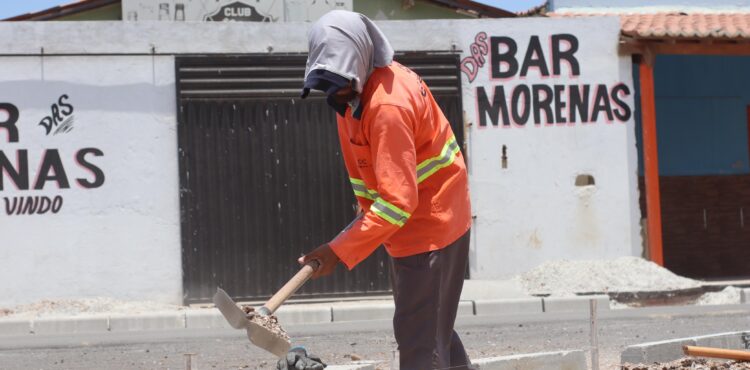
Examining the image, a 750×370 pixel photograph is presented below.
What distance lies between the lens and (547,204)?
15219 millimetres

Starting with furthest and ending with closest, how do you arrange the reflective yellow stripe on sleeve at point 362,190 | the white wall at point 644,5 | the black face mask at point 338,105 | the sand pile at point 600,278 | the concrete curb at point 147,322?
the white wall at point 644,5 < the sand pile at point 600,278 < the concrete curb at point 147,322 < the reflective yellow stripe on sleeve at point 362,190 < the black face mask at point 338,105

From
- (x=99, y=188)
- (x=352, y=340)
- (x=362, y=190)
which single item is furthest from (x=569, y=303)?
(x=362, y=190)

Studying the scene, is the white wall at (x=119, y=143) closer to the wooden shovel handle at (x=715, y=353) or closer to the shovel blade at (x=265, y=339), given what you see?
the wooden shovel handle at (x=715, y=353)

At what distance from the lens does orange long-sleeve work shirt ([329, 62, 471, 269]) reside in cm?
411

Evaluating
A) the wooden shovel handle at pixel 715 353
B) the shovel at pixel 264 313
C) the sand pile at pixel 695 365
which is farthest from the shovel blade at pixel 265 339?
the sand pile at pixel 695 365

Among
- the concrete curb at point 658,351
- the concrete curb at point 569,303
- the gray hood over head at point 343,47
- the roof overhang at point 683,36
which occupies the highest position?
the roof overhang at point 683,36

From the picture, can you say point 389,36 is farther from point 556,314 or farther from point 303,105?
point 556,314

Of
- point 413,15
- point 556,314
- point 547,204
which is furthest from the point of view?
point 413,15

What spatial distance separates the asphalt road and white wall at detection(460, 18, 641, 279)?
2532 mm

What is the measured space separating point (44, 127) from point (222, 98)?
6.85 feet

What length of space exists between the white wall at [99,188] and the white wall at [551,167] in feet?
12.4

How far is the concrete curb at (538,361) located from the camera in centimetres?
605

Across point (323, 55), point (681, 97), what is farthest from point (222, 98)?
point (323, 55)

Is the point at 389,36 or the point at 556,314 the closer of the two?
the point at 556,314
